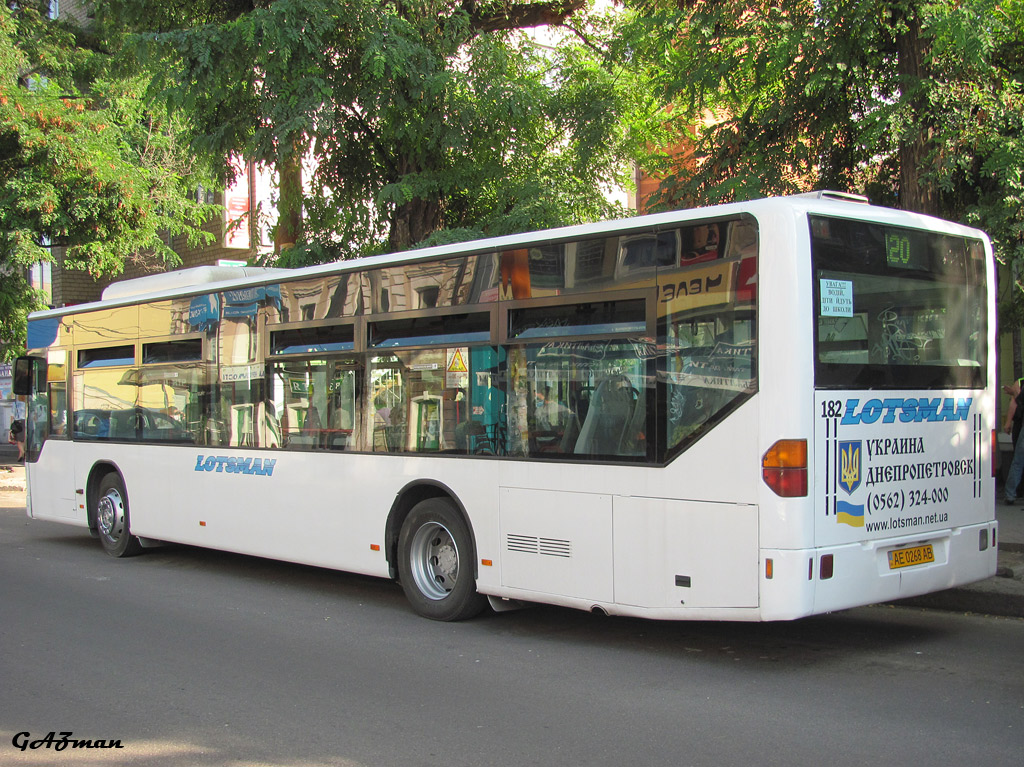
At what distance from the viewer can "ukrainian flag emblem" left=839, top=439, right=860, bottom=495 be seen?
614cm

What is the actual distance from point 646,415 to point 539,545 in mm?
1275

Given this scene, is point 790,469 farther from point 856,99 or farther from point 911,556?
point 856,99

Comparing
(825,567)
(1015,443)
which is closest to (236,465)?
(825,567)

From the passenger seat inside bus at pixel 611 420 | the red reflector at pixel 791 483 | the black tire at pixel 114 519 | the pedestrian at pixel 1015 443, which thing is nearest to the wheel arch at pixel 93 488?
the black tire at pixel 114 519

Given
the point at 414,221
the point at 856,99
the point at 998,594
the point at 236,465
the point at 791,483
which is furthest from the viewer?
the point at 414,221

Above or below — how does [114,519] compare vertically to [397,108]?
below

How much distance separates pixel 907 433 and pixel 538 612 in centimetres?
335

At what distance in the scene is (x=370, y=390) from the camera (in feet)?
27.9

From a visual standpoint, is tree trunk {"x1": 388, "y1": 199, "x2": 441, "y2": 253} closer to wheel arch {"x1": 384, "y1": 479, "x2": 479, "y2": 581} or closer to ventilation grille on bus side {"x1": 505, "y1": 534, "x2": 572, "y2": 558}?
wheel arch {"x1": 384, "y1": 479, "x2": 479, "y2": 581}

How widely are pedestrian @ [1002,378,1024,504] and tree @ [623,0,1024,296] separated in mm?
3176

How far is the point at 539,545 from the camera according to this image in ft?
23.5

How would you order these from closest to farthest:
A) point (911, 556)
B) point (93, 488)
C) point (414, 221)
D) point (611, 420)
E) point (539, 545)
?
point (911, 556)
point (611, 420)
point (539, 545)
point (93, 488)
point (414, 221)

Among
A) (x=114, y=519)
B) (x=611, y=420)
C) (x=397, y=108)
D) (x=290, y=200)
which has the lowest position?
(x=114, y=519)

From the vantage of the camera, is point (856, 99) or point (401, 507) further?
point (856, 99)
